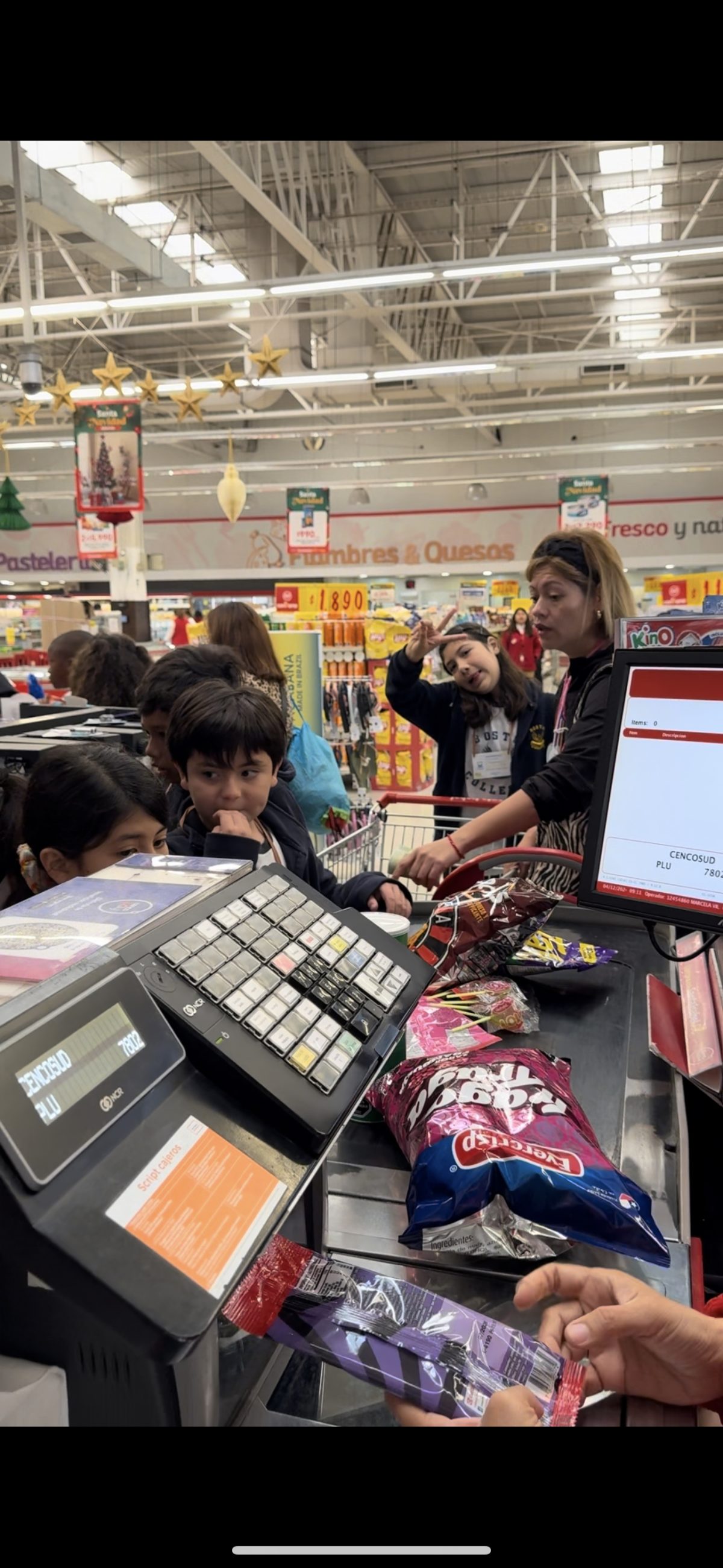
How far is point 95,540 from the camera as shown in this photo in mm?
11906

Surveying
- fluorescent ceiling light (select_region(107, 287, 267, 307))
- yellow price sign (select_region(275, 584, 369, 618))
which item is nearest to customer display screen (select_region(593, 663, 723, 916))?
fluorescent ceiling light (select_region(107, 287, 267, 307))

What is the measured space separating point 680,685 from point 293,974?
2.24 ft

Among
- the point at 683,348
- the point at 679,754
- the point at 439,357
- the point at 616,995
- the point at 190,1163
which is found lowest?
the point at 616,995

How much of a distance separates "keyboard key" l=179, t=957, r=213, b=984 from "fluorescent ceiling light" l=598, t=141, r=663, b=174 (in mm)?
10796

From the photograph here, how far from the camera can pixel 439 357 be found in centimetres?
1526

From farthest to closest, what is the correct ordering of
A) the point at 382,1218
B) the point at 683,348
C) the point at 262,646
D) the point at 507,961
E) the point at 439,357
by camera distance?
1. the point at 439,357
2. the point at 683,348
3. the point at 262,646
4. the point at 507,961
5. the point at 382,1218

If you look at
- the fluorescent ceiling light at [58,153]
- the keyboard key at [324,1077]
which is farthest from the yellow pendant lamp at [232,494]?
the keyboard key at [324,1077]

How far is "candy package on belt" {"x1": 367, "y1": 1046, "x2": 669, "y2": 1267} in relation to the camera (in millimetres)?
901

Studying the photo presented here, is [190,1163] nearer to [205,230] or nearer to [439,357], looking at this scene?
[205,230]

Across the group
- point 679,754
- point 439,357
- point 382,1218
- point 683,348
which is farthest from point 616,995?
point 439,357

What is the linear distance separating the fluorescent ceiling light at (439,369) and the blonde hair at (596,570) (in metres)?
8.69

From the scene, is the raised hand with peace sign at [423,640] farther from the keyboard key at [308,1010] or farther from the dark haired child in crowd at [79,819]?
the keyboard key at [308,1010]

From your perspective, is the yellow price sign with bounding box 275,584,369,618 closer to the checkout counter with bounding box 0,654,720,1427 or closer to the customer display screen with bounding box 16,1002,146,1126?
the checkout counter with bounding box 0,654,720,1427

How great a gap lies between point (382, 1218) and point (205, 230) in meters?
12.3
